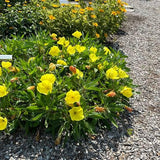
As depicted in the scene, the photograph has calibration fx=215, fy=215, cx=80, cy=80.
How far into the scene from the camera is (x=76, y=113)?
2205 mm

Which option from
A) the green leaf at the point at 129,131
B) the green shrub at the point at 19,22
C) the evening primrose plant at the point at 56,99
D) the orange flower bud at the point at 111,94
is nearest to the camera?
the evening primrose plant at the point at 56,99

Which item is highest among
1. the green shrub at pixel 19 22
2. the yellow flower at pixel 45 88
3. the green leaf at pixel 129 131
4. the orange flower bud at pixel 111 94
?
the yellow flower at pixel 45 88

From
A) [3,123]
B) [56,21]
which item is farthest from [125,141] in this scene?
[56,21]

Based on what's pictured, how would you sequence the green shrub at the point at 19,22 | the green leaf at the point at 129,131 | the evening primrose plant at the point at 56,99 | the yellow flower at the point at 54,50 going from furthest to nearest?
the green shrub at the point at 19,22
the yellow flower at the point at 54,50
the green leaf at the point at 129,131
the evening primrose plant at the point at 56,99

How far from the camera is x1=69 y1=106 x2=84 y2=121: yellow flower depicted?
218 cm

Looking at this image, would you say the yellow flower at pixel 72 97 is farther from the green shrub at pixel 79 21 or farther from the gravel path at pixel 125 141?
the green shrub at pixel 79 21

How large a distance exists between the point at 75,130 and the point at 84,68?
94cm

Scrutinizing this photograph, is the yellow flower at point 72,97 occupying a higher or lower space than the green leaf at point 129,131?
higher

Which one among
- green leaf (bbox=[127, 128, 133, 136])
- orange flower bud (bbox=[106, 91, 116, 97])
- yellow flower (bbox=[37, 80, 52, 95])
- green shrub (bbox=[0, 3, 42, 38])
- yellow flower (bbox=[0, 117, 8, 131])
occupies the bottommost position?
green leaf (bbox=[127, 128, 133, 136])

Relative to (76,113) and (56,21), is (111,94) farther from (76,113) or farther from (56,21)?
(56,21)

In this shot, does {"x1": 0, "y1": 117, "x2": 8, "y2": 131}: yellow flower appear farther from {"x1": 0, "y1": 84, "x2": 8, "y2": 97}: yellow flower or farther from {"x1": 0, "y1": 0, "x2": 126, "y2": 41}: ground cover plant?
{"x1": 0, "y1": 0, "x2": 126, "y2": 41}: ground cover plant

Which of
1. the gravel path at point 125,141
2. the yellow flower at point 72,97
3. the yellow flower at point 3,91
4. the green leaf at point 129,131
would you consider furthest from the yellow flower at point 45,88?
the green leaf at point 129,131

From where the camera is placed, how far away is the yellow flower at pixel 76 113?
2.18 metres

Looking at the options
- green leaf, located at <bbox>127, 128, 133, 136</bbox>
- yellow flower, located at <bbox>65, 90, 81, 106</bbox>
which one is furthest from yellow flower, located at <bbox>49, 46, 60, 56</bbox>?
green leaf, located at <bbox>127, 128, 133, 136</bbox>
